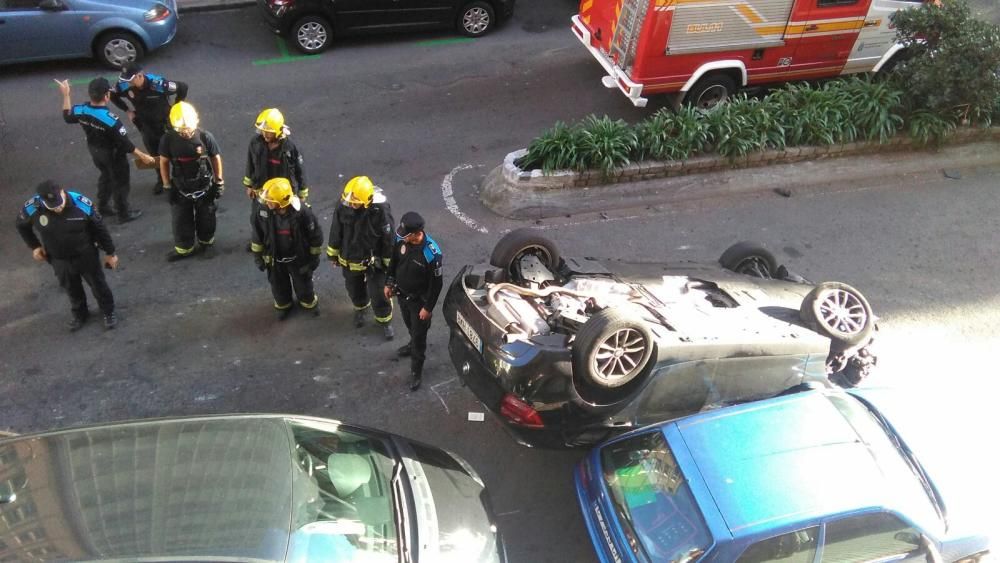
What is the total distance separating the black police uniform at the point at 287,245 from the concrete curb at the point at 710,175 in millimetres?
2572

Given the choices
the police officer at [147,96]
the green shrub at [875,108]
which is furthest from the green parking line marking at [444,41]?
the green shrub at [875,108]

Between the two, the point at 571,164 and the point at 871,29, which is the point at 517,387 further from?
the point at 871,29

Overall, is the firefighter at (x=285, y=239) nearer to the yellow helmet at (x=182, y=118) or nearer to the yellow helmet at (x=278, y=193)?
the yellow helmet at (x=278, y=193)

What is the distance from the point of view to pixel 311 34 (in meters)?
10.9

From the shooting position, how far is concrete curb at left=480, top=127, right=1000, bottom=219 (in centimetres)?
821

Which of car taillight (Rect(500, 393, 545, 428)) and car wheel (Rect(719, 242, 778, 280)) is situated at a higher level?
car wheel (Rect(719, 242, 778, 280))

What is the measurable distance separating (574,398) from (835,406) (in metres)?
1.71

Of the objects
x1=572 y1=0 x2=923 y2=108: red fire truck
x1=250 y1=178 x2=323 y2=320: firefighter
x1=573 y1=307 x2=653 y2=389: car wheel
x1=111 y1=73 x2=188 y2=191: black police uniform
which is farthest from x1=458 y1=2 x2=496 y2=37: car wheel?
x1=573 y1=307 x2=653 y2=389: car wheel

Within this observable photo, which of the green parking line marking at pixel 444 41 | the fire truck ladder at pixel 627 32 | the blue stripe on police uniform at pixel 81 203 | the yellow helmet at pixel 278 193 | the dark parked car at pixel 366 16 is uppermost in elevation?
the fire truck ladder at pixel 627 32

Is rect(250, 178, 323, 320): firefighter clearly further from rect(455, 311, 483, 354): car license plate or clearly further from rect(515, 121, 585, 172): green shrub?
rect(515, 121, 585, 172): green shrub

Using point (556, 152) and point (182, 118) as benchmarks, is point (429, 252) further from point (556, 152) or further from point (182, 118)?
point (556, 152)

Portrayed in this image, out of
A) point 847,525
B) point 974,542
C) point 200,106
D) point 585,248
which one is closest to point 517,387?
point 847,525

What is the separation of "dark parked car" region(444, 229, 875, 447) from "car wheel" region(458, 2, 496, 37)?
7.12 m

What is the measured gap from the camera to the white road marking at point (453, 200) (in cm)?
804
